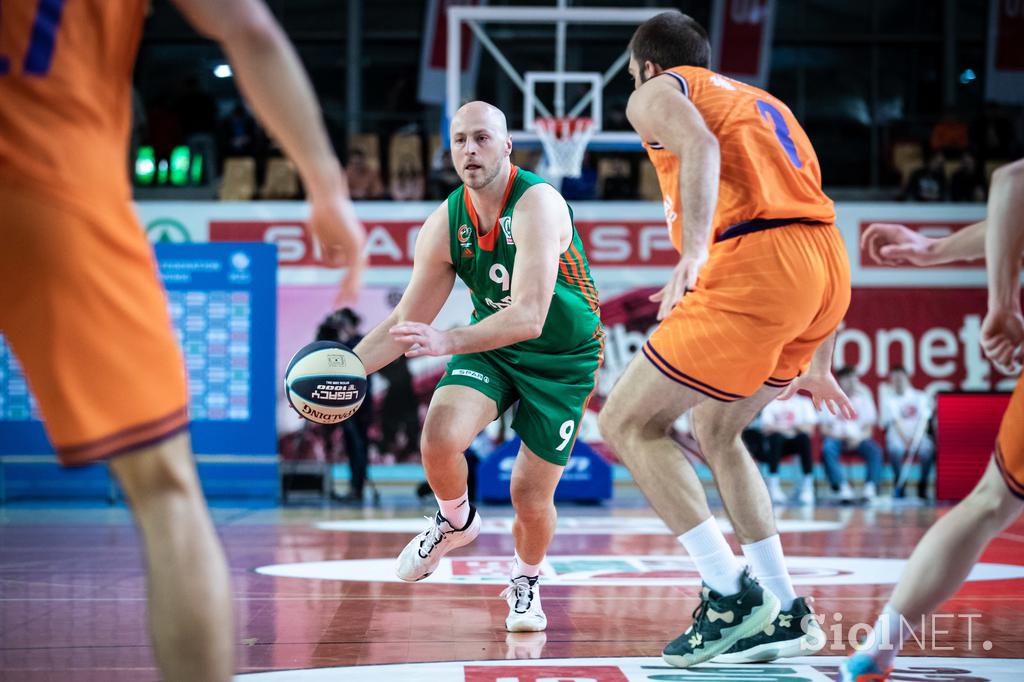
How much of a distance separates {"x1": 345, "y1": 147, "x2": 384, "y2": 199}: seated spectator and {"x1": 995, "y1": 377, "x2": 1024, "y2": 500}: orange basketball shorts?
13836 millimetres

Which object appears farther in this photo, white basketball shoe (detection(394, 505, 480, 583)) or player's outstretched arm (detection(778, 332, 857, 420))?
white basketball shoe (detection(394, 505, 480, 583))

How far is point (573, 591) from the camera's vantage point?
17.8 ft

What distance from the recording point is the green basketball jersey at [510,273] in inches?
171

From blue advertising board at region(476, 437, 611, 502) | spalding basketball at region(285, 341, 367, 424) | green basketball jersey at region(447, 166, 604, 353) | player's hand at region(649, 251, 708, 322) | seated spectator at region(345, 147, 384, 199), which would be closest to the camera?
player's hand at region(649, 251, 708, 322)

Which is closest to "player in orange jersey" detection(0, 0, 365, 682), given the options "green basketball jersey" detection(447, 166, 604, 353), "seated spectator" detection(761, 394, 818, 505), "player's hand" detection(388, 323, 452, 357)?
"player's hand" detection(388, 323, 452, 357)

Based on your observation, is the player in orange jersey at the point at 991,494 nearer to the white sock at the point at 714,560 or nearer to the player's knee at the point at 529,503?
the white sock at the point at 714,560

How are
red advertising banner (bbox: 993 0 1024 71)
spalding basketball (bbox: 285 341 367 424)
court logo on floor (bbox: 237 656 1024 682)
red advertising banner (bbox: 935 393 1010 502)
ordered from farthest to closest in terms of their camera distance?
red advertising banner (bbox: 993 0 1024 71), red advertising banner (bbox: 935 393 1010 502), spalding basketball (bbox: 285 341 367 424), court logo on floor (bbox: 237 656 1024 682)

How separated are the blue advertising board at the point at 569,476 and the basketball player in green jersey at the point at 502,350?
7.42 meters

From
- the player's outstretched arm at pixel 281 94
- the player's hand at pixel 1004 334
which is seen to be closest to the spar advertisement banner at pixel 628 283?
the player's hand at pixel 1004 334

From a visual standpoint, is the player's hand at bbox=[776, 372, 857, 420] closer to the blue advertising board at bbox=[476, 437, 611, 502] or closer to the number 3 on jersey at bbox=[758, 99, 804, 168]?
the number 3 on jersey at bbox=[758, 99, 804, 168]

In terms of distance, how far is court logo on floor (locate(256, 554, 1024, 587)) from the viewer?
5.82 m

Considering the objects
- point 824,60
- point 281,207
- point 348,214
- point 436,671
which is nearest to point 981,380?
point 824,60

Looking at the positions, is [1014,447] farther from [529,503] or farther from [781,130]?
[529,503]

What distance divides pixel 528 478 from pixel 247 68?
266 cm
